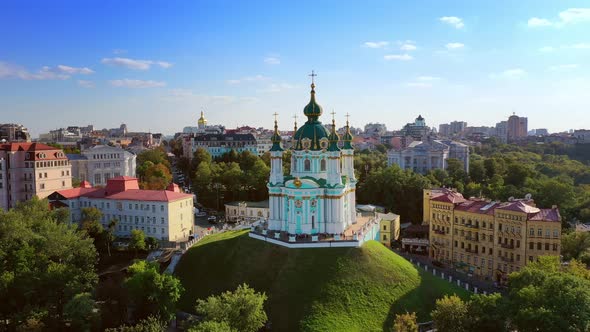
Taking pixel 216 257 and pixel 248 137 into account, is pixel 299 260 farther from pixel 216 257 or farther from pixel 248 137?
pixel 248 137

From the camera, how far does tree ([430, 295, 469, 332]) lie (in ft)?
92.8

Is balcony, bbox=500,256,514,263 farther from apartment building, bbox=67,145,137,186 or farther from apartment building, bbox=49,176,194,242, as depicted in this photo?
→ apartment building, bbox=67,145,137,186

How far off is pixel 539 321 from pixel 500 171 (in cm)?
6525

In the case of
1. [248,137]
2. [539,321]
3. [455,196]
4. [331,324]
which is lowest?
[331,324]

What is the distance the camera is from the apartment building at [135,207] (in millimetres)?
54062

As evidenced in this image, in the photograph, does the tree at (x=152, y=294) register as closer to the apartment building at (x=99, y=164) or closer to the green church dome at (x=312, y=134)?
the green church dome at (x=312, y=134)

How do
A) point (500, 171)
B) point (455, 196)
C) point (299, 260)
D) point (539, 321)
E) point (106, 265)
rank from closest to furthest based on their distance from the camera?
point (539, 321), point (299, 260), point (106, 265), point (455, 196), point (500, 171)

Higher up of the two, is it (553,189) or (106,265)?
(553,189)

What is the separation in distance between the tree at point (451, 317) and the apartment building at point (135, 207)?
34484mm

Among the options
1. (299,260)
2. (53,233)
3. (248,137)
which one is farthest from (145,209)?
(248,137)

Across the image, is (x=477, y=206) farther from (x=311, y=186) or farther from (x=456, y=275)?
(x=311, y=186)

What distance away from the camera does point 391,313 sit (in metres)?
35.2

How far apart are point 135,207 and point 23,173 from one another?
59.8 ft

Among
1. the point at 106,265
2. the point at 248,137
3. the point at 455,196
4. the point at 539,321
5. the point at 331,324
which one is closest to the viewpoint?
the point at 539,321
